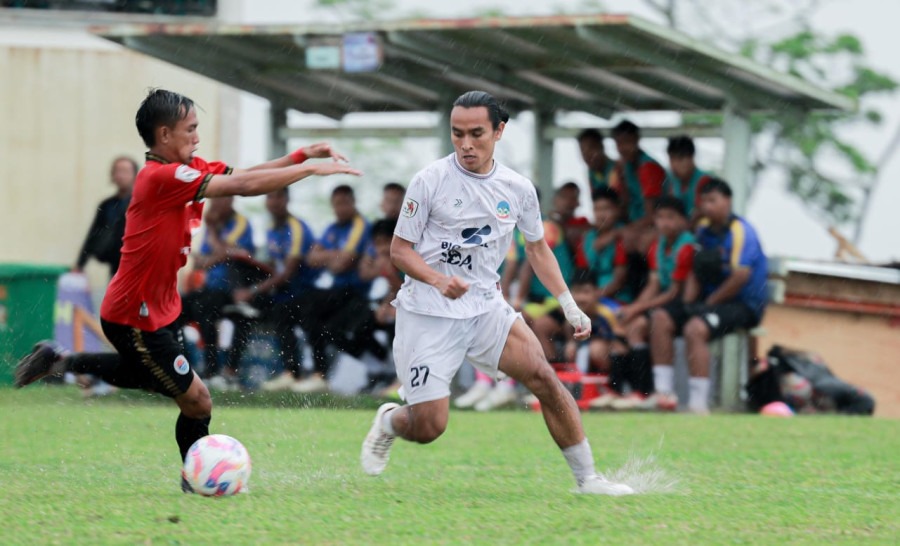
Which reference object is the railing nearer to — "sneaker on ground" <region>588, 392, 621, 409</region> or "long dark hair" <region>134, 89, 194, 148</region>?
"sneaker on ground" <region>588, 392, 621, 409</region>

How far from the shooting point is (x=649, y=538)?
6184 mm

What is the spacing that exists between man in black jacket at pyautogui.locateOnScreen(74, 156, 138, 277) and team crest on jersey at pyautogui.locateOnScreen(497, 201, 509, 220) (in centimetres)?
864

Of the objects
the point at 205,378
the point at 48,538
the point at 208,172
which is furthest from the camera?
the point at 205,378

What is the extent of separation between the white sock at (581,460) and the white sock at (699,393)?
6882 mm

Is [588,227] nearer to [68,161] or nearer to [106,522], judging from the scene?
[68,161]

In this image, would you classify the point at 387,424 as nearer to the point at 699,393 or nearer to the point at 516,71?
the point at 699,393

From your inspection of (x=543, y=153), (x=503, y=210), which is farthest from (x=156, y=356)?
(x=543, y=153)

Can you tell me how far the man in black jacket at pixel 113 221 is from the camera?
15.9m

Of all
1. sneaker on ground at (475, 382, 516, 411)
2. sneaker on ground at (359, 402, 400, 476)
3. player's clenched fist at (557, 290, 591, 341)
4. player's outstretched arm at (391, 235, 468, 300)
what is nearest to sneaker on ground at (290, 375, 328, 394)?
sneaker on ground at (475, 382, 516, 411)

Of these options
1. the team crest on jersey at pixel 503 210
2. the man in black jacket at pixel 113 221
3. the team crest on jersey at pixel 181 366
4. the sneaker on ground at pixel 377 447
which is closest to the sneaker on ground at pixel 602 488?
the sneaker on ground at pixel 377 447

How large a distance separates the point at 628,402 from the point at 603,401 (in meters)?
0.24

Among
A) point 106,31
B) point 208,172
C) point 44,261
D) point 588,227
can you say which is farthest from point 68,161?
point 208,172

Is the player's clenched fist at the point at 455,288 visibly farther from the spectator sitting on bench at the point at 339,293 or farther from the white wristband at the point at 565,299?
the spectator sitting on bench at the point at 339,293

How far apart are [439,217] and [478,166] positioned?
331 millimetres
